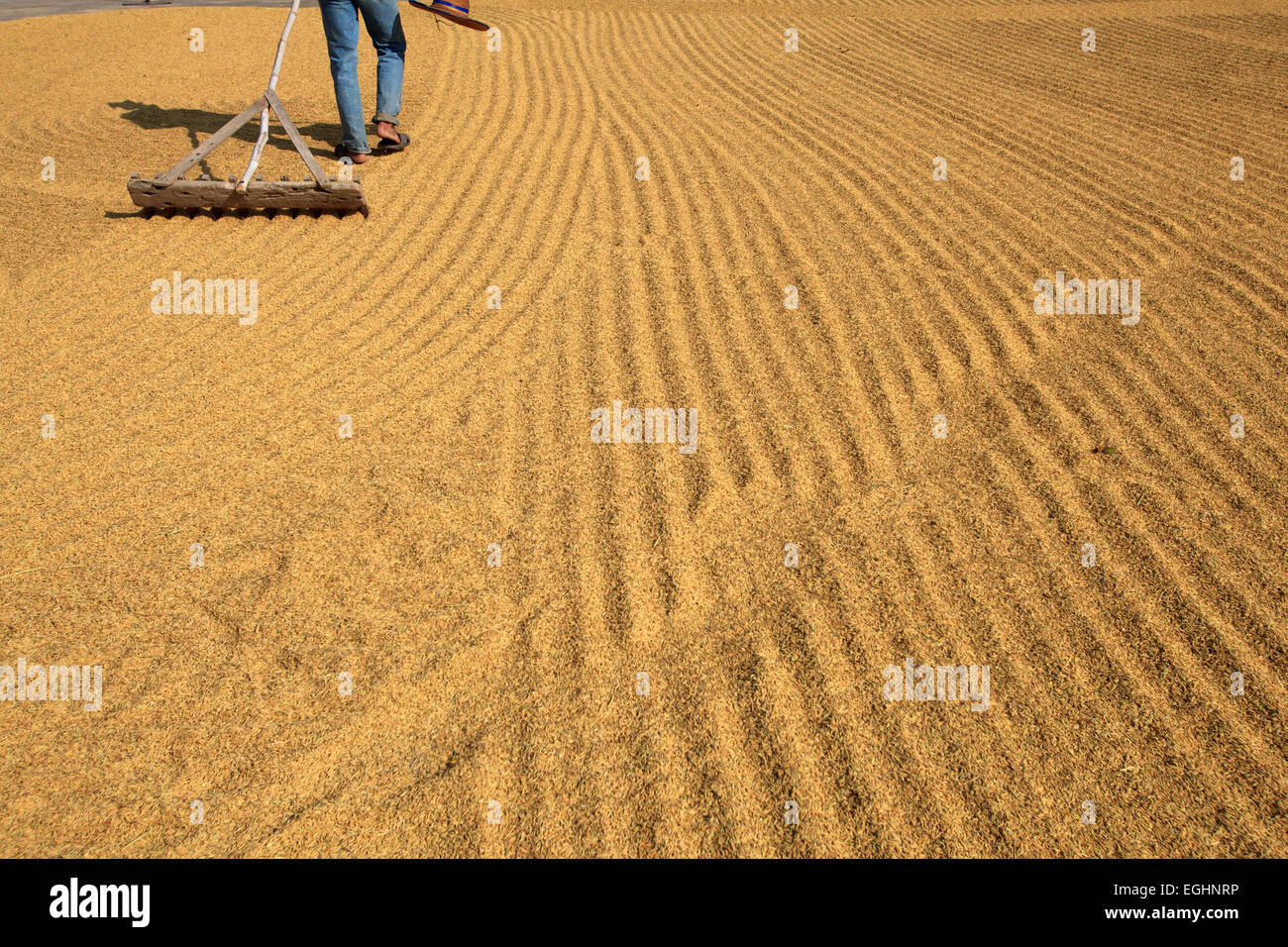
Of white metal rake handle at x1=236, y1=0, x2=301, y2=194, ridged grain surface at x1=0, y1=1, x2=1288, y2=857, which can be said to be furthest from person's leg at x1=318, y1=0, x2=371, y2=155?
ridged grain surface at x1=0, y1=1, x2=1288, y2=857

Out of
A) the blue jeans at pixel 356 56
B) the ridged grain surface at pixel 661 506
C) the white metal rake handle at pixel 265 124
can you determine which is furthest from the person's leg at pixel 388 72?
the white metal rake handle at pixel 265 124

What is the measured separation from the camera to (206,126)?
24.1 ft

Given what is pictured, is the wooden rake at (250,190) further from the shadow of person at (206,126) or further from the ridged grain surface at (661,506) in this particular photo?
the shadow of person at (206,126)

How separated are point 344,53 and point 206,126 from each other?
216cm

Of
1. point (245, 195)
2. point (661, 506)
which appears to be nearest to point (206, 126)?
point (245, 195)

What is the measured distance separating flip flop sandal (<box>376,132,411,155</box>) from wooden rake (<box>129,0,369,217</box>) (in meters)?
1.13

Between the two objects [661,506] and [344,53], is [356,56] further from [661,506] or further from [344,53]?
[661,506]

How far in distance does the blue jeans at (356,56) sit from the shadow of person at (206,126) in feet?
1.89

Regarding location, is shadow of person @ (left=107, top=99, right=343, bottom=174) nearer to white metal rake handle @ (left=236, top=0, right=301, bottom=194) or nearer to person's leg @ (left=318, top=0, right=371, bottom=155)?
person's leg @ (left=318, top=0, right=371, bottom=155)

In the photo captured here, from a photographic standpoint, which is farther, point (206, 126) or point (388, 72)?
point (206, 126)

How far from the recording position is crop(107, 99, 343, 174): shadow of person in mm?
7023

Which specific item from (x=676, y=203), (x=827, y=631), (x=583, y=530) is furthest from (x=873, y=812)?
(x=676, y=203)

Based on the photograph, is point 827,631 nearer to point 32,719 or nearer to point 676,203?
point 32,719

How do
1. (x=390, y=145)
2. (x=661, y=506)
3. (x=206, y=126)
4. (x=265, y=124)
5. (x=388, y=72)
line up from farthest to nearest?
(x=206, y=126) → (x=390, y=145) → (x=388, y=72) → (x=265, y=124) → (x=661, y=506)
